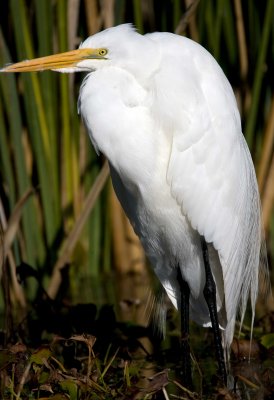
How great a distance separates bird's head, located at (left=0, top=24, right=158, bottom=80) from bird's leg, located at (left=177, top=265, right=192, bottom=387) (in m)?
0.98

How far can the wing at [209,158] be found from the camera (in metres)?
3.70

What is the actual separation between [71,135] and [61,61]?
6.02 feet

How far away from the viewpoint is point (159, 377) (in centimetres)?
305

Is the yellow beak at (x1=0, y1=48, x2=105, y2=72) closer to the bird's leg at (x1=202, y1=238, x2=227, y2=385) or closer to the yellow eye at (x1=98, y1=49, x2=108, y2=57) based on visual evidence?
the yellow eye at (x1=98, y1=49, x2=108, y2=57)

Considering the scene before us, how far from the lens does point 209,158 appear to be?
3760 millimetres

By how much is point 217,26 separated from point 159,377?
2681 mm

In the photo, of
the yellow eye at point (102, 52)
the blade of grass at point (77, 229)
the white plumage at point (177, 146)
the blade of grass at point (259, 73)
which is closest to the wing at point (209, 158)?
the white plumage at point (177, 146)

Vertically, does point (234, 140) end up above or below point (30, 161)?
above

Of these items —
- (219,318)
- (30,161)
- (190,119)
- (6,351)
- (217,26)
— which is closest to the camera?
(6,351)

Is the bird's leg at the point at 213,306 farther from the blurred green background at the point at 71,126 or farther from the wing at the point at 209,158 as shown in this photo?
the blurred green background at the point at 71,126

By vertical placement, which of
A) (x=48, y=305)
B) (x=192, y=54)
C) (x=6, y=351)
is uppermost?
(x=192, y=54)

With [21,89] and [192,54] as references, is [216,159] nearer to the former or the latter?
[192,54]

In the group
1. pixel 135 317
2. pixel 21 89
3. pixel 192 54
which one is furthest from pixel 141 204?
pixel 21 89

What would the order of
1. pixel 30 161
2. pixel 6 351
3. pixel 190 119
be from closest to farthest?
pixel 6 351 < pixel 190 119 < pixel 30 161
